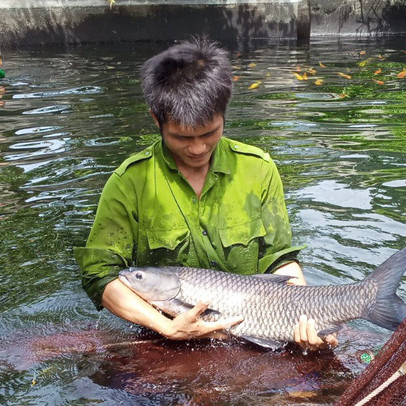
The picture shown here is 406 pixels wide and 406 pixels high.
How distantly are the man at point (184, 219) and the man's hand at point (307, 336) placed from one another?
103mm

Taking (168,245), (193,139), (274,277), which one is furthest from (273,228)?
(193,139)

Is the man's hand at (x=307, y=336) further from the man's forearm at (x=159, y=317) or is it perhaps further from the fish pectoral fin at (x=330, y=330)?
the man's forearm at (x=159, y=317)

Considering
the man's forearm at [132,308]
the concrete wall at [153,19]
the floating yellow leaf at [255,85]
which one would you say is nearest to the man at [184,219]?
the man's forearm at [132,308]

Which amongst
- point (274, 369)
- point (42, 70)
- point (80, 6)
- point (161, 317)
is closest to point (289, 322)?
point (274, 369)

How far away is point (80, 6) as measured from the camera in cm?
1767

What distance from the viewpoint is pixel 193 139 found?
4.02 metres

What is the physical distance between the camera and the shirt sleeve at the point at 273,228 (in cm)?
454

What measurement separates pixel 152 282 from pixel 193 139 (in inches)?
32.5

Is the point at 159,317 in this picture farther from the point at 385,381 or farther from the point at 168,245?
the point at 385,381

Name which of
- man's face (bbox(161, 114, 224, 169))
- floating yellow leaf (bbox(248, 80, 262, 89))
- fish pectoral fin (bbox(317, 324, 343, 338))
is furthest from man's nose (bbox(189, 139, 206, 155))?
floating yellow leaf (bbox(248, 80, 262, 89))

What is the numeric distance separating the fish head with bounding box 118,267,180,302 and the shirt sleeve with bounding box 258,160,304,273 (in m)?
0.70

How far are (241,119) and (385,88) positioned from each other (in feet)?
10.8

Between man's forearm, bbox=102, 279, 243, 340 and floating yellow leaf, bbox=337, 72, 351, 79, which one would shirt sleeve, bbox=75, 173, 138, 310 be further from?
floating yellow leaf, bbox=337, 72, 351, 79

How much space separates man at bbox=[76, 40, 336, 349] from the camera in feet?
13.9
